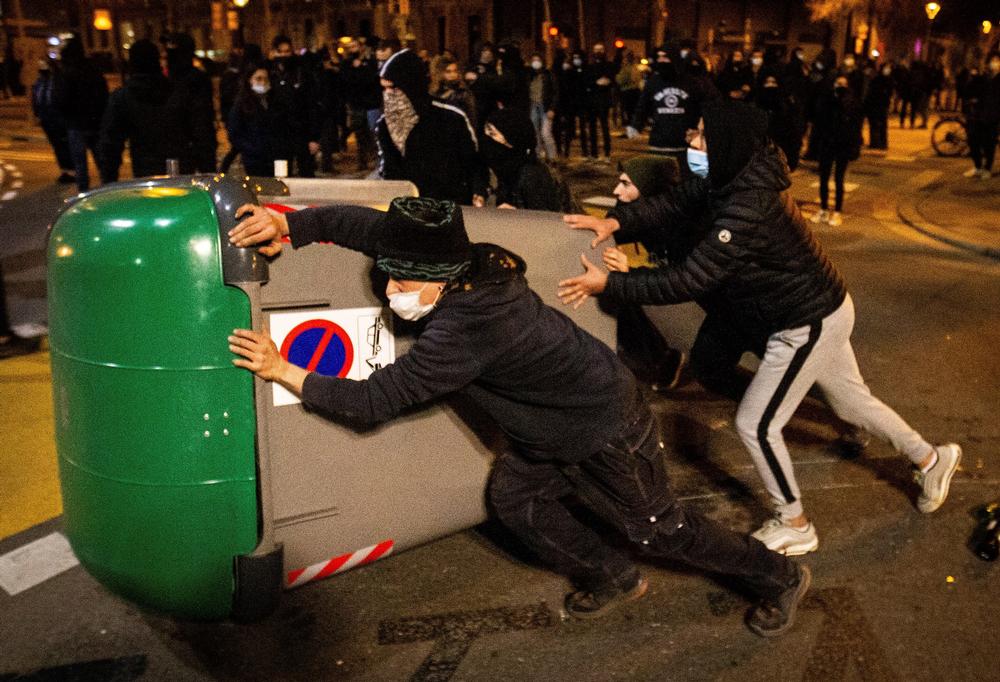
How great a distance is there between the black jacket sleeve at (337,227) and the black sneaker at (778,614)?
5.84 ft

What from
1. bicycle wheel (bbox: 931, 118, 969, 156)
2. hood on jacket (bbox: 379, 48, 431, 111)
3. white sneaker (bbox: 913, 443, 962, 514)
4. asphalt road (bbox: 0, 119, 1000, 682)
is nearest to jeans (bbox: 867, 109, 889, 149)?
bicycle wheel (bbox: 931, 118, 969, 156)

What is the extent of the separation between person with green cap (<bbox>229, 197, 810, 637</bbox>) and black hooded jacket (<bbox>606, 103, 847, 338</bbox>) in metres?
0.51

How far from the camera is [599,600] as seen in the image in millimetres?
3336

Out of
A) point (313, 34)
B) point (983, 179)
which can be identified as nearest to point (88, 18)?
point (313, 34)

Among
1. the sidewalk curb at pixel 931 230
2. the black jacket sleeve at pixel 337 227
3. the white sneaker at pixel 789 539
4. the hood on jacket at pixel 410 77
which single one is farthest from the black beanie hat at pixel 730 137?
the sidewalk curb at pixel 931 230

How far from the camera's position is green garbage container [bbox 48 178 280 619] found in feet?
8.83

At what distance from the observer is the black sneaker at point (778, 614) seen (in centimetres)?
322

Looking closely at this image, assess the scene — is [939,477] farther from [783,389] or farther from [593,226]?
[593,226]

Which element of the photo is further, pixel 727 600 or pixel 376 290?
pixel 727 600

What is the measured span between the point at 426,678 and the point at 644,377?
3109 mm

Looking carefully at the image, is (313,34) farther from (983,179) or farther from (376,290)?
(376,290)

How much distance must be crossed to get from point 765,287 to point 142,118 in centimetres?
630

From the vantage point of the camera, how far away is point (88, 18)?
55844mm

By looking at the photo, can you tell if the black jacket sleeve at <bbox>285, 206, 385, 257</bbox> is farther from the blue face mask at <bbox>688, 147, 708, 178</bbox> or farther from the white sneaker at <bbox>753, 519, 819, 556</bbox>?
the white sneaker at <bbox>753, 519, 819, 556</bbox>
